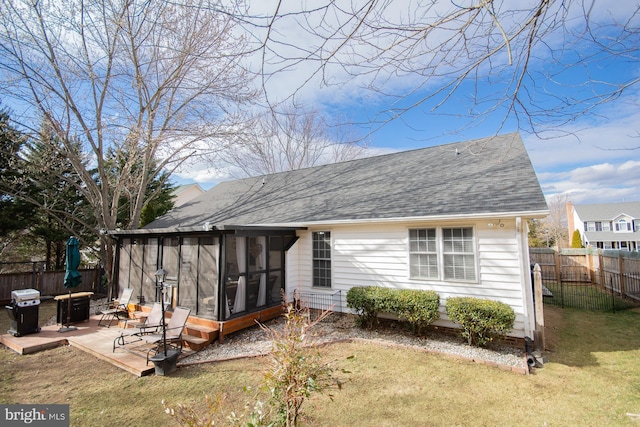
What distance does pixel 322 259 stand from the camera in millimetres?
9180

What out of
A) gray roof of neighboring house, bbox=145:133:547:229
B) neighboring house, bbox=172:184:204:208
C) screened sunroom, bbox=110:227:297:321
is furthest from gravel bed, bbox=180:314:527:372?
neighboring house, bbox=172:184:204:208

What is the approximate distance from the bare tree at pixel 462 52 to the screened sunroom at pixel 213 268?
5.21 meters

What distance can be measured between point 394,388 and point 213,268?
4944mm

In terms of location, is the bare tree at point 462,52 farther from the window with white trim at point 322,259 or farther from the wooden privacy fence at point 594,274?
the wooden privacy fence at point 594,274

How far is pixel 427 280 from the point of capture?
24.1 ft

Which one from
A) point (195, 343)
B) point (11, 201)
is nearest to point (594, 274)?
point (195, 343)

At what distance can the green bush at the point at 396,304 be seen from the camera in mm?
6682

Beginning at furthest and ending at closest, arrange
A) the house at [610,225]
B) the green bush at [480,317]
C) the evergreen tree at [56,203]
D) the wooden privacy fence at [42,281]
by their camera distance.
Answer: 1. the house at [610,225]
2. the evergreen tree at [56,203]
3. the wooden privacy fence at [42,281]
4. the green bush at [480,317]

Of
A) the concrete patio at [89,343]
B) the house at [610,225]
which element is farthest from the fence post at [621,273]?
the house at [610,225]

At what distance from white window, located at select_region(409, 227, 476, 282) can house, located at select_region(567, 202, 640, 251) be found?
3962 centimetres

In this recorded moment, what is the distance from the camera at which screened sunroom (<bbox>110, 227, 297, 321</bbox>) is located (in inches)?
290

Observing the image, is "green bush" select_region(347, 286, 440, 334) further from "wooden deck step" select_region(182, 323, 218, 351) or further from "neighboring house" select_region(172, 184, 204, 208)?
"neighboring house" select_region(172, 184, 204, 208)

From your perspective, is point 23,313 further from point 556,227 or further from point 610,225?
point 556,227

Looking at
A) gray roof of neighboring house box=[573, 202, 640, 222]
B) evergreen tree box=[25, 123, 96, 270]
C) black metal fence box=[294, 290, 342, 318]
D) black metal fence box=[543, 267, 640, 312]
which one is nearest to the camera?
black metal fence box=[294, 290, 342, 318]
